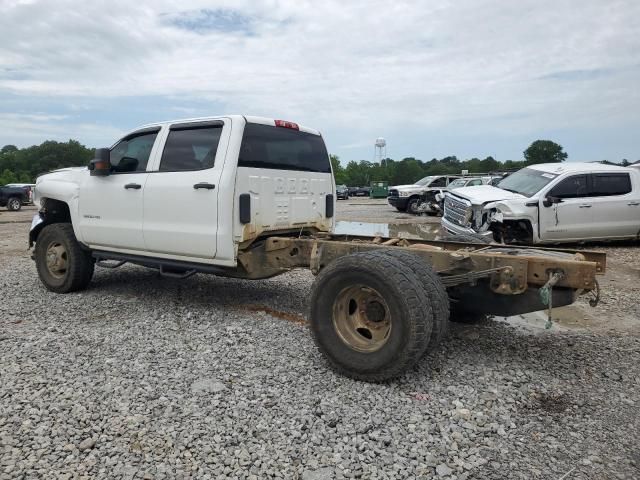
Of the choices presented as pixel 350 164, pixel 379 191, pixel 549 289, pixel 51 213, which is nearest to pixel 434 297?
pixel 549 289

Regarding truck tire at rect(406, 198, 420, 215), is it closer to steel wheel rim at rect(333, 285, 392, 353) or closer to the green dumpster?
steel wheel rim at rect(333, 285, 392, 353)

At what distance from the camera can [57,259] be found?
6.38 metres

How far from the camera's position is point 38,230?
673 centimetres

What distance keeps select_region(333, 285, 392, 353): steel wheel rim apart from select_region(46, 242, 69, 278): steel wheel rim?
4191 millimetres

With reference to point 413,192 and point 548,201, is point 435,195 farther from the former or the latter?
point 548,201

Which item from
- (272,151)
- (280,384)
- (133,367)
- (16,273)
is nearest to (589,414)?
(280,384)

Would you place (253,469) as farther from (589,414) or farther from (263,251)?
(263,251)

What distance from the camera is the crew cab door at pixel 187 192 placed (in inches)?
192

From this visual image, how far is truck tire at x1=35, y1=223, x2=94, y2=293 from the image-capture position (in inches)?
244

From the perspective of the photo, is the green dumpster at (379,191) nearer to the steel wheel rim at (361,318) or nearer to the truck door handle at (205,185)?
the truck door handle at (205,185)

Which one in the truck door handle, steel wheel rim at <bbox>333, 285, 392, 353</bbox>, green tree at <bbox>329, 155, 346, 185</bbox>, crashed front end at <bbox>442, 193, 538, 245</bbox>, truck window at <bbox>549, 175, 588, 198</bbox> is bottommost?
steel wheel rim at <bbox>333, 285, 392, 353</bbox>

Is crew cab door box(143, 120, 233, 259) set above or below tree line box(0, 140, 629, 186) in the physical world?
below

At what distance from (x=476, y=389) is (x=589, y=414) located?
0.69 metres

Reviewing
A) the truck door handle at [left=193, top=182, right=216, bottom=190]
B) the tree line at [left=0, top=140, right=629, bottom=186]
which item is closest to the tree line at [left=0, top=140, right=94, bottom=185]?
the tree line at [left=0, top=140, right=629, bottom=186]
